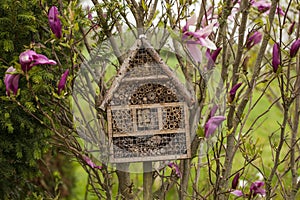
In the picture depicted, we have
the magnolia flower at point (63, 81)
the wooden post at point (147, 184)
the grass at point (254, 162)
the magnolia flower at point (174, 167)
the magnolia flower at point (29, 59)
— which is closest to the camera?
the magnolia flower at point (29, 59)

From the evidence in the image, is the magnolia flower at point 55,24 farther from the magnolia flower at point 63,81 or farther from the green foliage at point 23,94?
the green foliage at point 23,94

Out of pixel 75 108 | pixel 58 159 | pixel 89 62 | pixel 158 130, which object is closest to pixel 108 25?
pixel 89 62

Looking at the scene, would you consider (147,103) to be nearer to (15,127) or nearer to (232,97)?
(232,97)

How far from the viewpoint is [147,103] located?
1883 millimetres

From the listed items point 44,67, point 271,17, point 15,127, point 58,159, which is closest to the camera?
point 271,17

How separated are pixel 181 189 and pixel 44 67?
0.77m

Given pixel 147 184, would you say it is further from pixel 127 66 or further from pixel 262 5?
pixel 262 5

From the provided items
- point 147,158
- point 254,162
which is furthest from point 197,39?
point 254,162

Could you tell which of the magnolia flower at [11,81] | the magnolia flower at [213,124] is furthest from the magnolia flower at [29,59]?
the magnolia flower at [213,124]

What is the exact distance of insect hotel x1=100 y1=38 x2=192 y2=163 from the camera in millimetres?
1862

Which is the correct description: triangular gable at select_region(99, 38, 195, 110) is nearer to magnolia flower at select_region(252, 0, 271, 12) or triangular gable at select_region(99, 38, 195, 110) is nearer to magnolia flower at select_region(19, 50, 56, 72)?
magnolia flower at select_region(19, 50, 56, 72)

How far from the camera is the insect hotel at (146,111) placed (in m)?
1.86

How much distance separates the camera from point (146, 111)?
1881 mm

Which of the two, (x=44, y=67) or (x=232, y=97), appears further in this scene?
(x=44, y=67)
